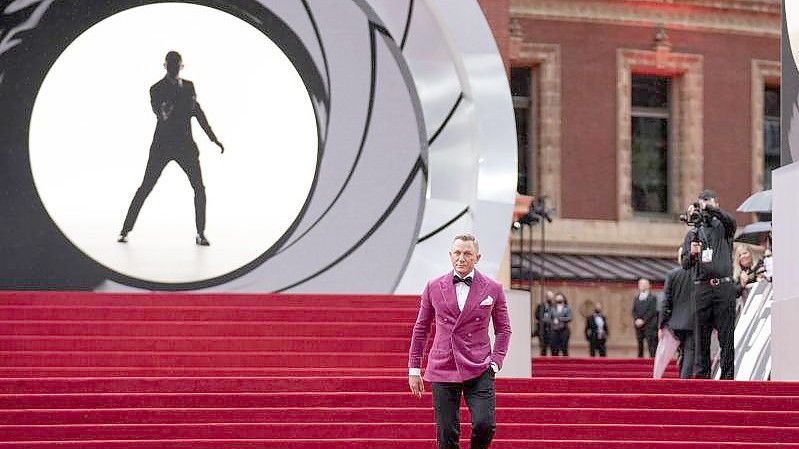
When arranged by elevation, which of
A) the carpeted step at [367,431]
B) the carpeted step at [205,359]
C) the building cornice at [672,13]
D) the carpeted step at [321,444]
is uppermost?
the building cornice at [672,13]

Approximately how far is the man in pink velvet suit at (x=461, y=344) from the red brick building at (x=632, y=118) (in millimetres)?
27177

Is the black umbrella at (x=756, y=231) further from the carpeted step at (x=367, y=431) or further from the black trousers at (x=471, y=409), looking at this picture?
the black trousers at (x=471, y=409)

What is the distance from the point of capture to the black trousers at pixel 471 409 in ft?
33.6

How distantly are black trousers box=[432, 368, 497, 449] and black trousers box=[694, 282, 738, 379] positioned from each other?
5.67 metres

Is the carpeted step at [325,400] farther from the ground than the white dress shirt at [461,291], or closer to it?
closer to it

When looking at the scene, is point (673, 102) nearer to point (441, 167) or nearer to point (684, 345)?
point (441, 167)

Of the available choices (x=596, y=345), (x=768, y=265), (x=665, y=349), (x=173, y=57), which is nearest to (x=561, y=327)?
(x=596, y=345)

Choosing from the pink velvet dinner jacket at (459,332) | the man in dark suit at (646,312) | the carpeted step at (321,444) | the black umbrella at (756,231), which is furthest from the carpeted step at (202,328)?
the man in dark suit at (646,312)

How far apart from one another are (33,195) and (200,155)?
1989 mm

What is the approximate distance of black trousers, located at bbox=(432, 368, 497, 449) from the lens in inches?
403

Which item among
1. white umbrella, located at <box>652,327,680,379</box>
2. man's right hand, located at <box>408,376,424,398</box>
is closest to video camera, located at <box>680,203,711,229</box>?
white umbrella, located at <box>652,327,680,379</box>

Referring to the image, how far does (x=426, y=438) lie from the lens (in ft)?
42.5

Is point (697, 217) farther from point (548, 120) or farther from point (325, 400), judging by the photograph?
point (548, 120)

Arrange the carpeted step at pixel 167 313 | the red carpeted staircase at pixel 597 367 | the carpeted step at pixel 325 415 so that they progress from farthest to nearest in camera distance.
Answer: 1. the red carpeted staircase at pixel 597 367
2. the carpeted step at pixel 167 313
3. the carpeted step at pixel 325 415
